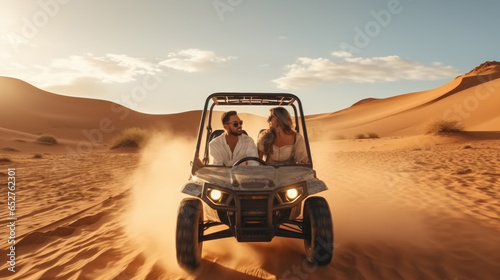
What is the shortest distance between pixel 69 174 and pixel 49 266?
28.3 ft

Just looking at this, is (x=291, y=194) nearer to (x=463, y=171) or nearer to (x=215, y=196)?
(x=215, y=196)

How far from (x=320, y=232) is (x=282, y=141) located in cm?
159

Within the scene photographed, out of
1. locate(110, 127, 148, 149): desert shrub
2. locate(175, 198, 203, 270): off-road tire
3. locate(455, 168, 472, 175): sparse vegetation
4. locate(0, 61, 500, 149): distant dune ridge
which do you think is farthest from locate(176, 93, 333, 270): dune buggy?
locate(0, 61, 500, 149): distant dune ridge

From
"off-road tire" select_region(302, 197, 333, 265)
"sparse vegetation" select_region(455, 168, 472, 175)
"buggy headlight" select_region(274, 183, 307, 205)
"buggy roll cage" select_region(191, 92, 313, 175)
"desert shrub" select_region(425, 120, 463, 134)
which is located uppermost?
"buggy roll cage" select_region(191, 92, 313, 175)

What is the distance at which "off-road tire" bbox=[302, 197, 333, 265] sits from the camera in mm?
3445

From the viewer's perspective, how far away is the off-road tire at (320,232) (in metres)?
3.45

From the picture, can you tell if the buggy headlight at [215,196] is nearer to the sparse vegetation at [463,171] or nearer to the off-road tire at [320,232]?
the off-road tire at [320,232]

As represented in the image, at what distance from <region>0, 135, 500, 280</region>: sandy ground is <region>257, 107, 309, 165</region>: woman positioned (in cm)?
113

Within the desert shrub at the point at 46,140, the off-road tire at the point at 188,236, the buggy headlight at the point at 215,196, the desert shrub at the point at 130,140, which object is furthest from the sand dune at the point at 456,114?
the off-road tire at the point at 188,236

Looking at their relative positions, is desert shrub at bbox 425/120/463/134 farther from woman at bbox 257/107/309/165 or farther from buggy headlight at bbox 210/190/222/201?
buggy headlight at bbox 210/190/222/201

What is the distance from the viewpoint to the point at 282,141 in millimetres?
4723

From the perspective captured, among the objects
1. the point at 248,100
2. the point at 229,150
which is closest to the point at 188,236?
the point at 229,150

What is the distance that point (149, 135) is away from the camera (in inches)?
1148

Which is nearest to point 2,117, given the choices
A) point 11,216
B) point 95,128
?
point 95,128
